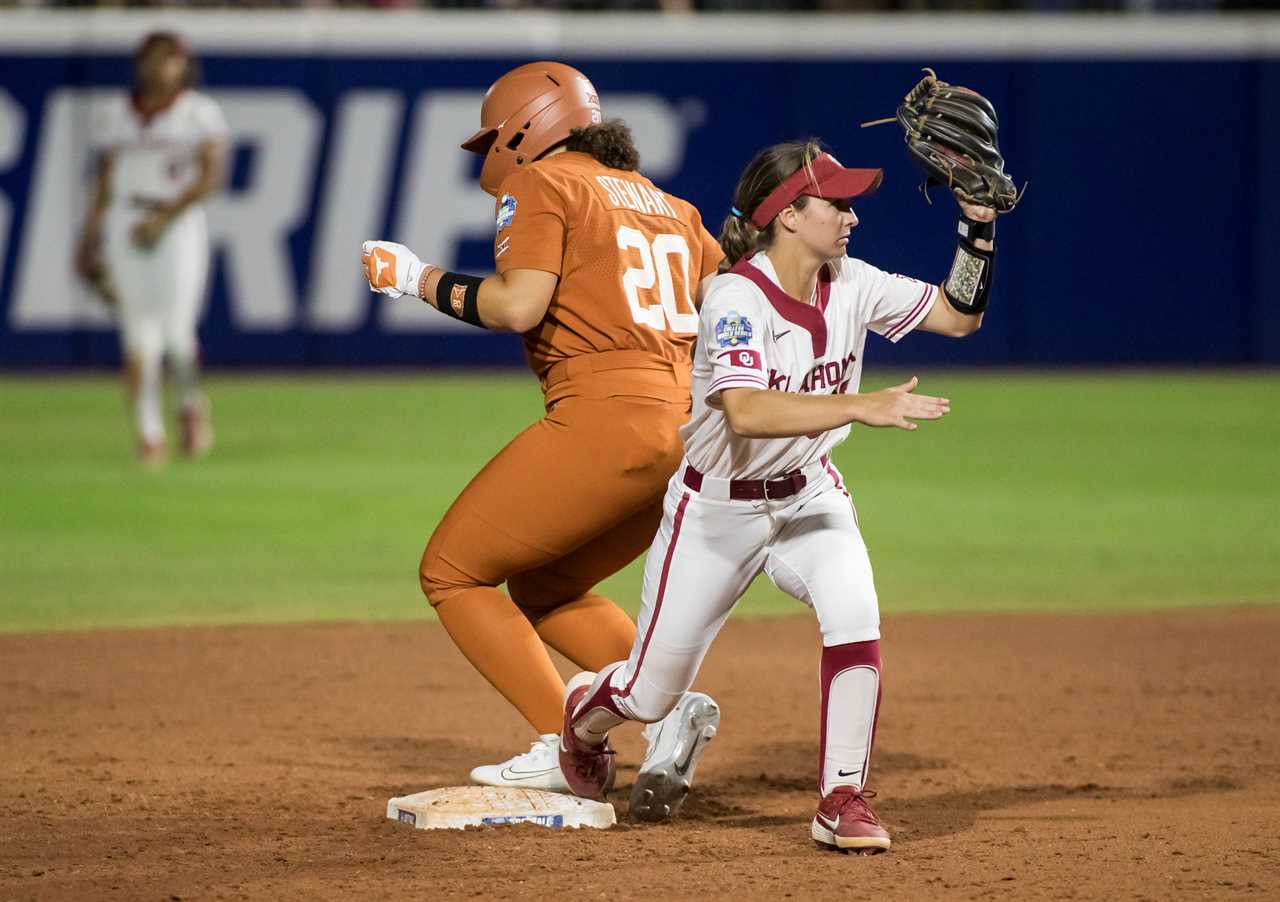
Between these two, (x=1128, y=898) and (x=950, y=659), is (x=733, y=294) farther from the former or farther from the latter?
(x=950, y=659)

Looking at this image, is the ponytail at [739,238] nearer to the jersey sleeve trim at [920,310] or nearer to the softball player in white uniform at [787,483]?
the softball player in white uniform at [787,483]

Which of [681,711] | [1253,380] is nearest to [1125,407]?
[1253,380]

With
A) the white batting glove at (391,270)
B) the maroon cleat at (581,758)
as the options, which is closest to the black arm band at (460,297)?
the white batting glove at (391,270)

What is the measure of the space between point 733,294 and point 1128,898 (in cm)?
166

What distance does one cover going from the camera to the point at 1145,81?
18.8 metres

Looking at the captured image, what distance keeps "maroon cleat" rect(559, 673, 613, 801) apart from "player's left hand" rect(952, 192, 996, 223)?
1.59 m

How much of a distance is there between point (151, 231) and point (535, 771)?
8.06 m

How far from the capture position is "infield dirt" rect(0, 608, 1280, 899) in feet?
14.3

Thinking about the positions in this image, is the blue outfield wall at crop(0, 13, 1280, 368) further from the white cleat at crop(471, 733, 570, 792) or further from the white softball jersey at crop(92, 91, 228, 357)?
the white cleat at crop(471, 733, 570, 792)

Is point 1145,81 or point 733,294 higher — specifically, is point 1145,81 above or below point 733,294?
above

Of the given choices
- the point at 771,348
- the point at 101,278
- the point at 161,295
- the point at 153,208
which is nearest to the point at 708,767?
the point at 771,348

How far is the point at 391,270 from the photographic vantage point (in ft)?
16.3

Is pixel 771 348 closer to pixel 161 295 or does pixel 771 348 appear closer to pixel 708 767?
pixel 708 767

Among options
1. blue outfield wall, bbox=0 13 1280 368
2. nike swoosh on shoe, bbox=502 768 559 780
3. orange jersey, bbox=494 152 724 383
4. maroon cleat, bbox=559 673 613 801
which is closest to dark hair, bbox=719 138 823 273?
orange jersey, bbox=494 152 724 383
